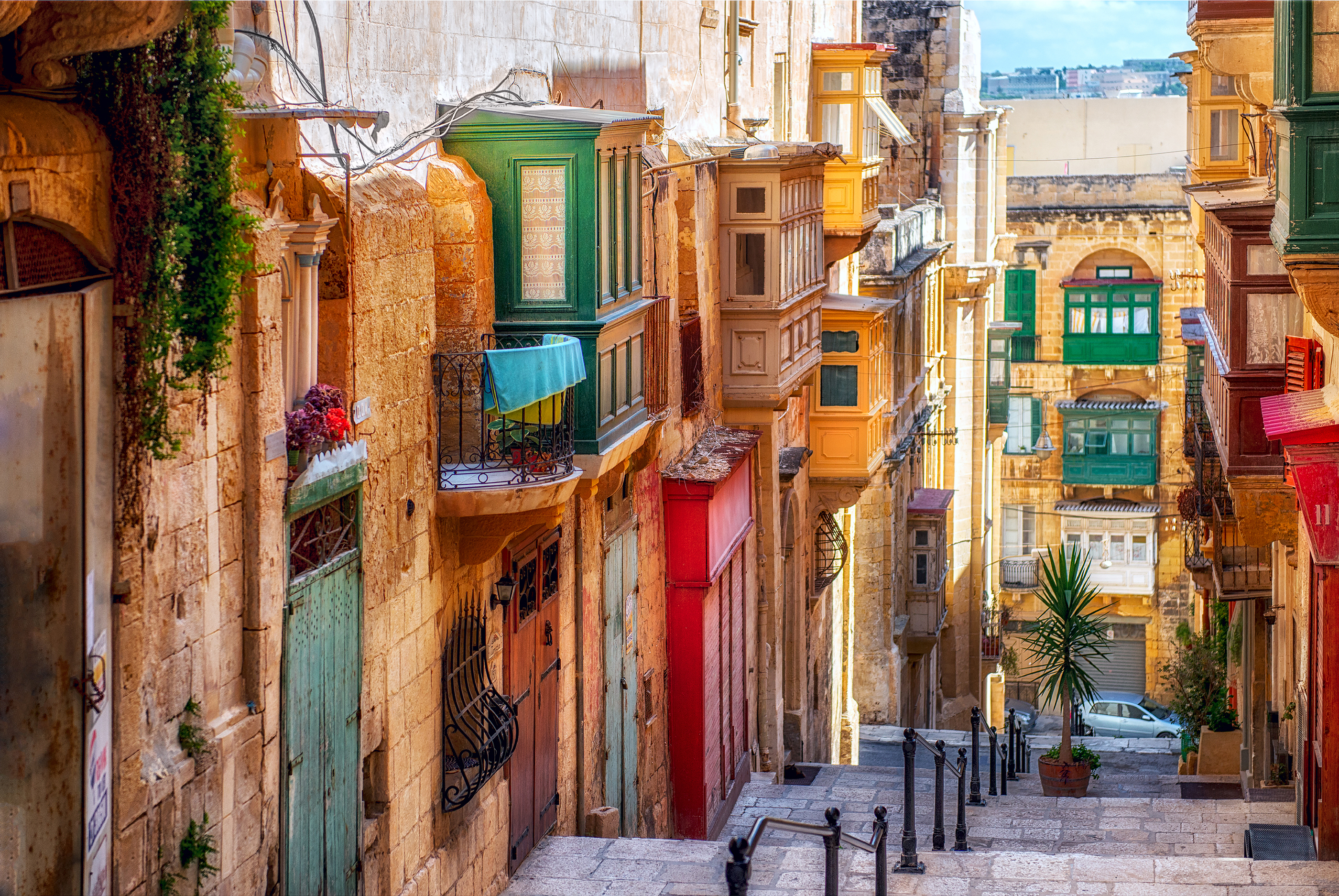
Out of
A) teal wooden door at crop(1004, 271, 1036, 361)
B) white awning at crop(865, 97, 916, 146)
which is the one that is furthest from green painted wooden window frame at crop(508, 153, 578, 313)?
teal wooden door at crop(1004, 271, 1036, 361)

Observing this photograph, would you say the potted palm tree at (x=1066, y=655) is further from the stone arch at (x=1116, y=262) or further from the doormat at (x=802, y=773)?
the stone arch at (x=1116, y=262)

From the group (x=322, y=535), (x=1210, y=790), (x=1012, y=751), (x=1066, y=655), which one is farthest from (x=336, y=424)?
(x=1012, y=751)

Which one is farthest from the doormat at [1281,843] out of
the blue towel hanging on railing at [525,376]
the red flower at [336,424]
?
the red flower at [336,424]

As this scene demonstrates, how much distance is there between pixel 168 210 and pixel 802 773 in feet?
53.2

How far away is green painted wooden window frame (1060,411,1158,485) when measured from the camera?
44.8m

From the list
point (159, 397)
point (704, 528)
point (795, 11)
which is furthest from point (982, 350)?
point (159, 397)

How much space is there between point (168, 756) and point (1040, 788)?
648 inches

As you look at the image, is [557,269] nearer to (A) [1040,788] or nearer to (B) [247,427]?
(B) [247,427]

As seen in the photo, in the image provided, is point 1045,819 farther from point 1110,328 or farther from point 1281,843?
point 1110,328

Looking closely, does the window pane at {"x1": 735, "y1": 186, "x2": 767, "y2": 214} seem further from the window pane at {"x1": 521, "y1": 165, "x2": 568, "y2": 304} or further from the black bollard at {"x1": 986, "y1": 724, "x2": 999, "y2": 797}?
the window pane at {"x1": 521, "y1": 165, "x2": 568, "y2": 304}

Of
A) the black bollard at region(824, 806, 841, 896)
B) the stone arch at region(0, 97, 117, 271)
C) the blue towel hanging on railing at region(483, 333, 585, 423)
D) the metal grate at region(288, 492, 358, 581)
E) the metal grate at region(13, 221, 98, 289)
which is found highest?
the stone arch at region(0, 97, 117, 271)

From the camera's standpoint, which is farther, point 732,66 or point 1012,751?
point 1012,751

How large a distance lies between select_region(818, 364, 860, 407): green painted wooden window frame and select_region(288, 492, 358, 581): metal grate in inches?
617

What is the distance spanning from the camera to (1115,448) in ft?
148
